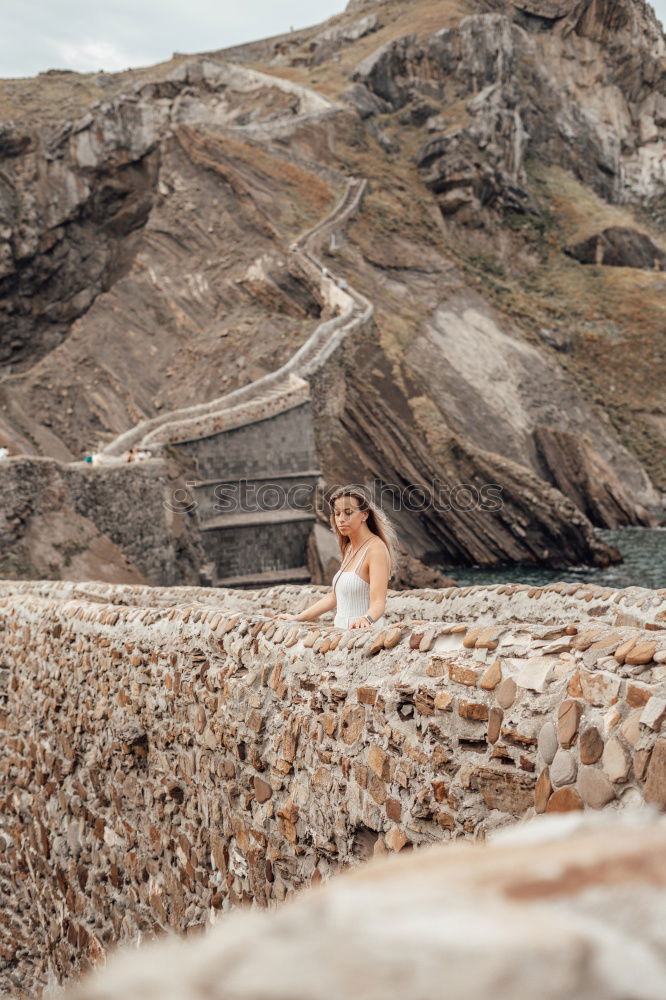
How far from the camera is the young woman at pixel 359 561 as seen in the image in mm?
4617

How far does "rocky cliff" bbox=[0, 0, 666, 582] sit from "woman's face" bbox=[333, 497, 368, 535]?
2045 centimetres

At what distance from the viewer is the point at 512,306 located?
38.1 metres

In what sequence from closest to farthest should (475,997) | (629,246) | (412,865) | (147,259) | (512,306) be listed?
(475,997), (412,865), (147,259), (512,306), (629,246)

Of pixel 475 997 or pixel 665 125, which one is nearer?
pixel 475 997

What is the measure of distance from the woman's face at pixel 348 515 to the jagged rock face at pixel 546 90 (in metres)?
45.6

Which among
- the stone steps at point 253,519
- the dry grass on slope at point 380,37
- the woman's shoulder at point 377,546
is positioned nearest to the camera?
the woman's shoulder at point 377,546

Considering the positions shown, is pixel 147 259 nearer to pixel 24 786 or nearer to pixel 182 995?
pixel 24 786

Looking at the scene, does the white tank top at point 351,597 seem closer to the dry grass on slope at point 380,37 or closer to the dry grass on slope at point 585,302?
the dry grass on slope at point 585,302

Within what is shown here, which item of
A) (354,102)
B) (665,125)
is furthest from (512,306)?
(665,125)

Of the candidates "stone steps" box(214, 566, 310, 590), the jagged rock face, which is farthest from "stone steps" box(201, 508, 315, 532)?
the jagged rock face

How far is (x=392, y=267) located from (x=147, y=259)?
1085 cm

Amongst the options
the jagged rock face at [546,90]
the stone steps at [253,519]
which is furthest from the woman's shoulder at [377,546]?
the jagged rock face at [546,90]

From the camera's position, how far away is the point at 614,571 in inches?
939

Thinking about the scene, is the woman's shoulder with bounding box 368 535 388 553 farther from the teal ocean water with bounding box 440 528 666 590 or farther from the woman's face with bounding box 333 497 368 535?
the teal ocean water with bounding box 440 528 666 590
